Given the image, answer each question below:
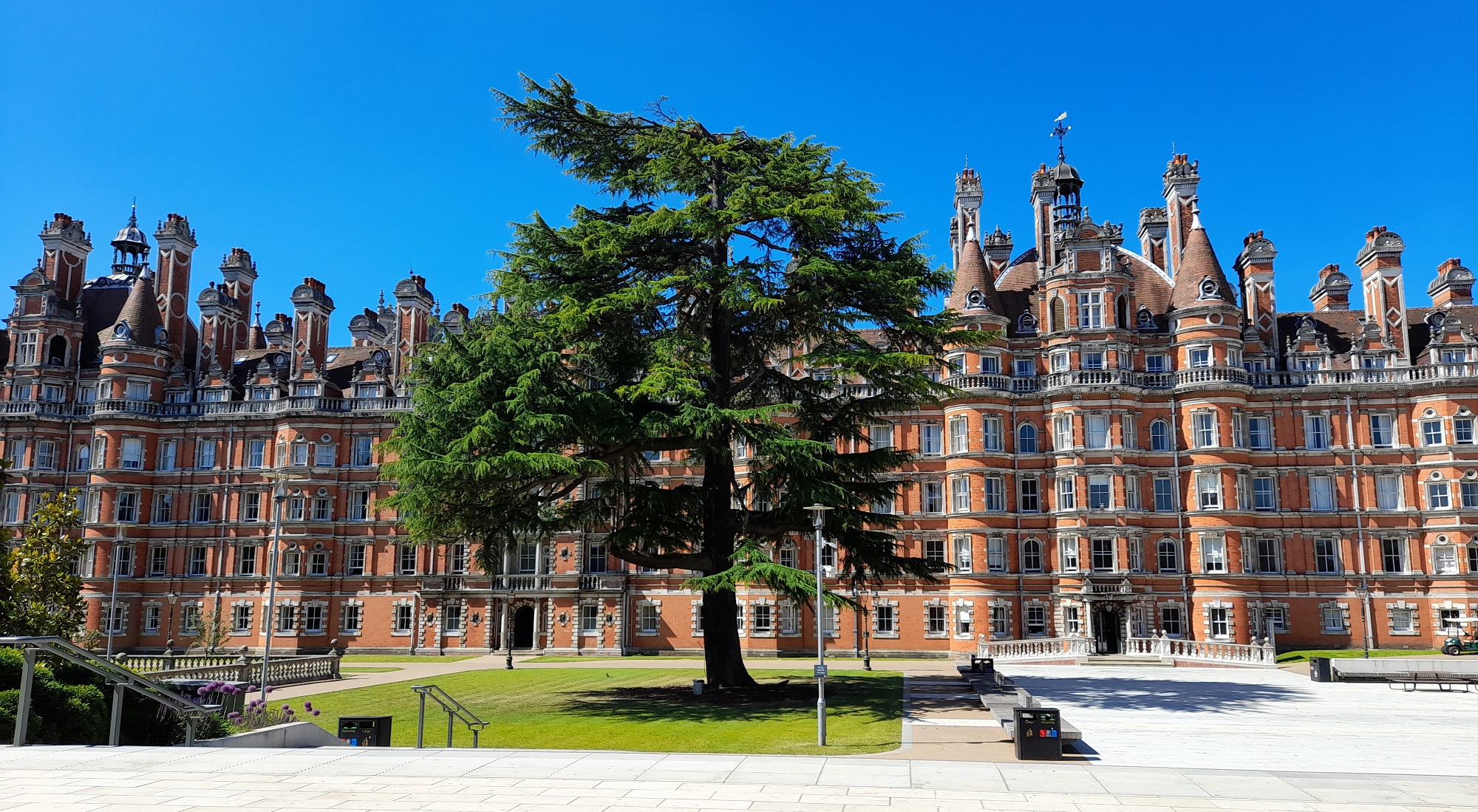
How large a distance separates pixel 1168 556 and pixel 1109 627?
453cm

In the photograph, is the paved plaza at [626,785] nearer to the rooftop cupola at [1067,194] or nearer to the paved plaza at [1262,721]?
the paved plaza at [1262,721]

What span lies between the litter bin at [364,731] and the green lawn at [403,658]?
32.3 metres

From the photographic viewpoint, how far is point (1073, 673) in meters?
40.0

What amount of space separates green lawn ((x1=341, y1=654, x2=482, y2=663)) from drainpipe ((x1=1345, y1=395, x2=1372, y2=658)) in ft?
144

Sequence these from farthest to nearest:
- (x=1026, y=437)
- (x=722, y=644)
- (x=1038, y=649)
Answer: (x=1026, y=437) → (x=1038, y=649) → (x=722, y=644)

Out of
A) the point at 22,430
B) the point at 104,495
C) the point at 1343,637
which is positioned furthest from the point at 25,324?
the point at 1343,637

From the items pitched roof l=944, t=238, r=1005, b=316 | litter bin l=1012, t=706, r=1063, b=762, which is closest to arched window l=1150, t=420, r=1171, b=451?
pitched roof l=944, t=238, r=1005, b=316

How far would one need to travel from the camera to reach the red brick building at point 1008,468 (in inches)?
1973

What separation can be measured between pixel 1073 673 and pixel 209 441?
48378mm

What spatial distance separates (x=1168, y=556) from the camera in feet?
167

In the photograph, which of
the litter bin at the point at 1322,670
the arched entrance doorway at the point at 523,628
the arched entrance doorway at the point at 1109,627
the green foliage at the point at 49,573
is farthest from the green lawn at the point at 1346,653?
the green foliage at the point at 49,573

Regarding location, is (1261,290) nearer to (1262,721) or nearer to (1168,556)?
(1168,556)

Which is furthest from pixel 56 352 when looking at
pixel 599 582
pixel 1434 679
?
pixel 1434 679

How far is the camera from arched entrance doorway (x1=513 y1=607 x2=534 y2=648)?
5675 cm
